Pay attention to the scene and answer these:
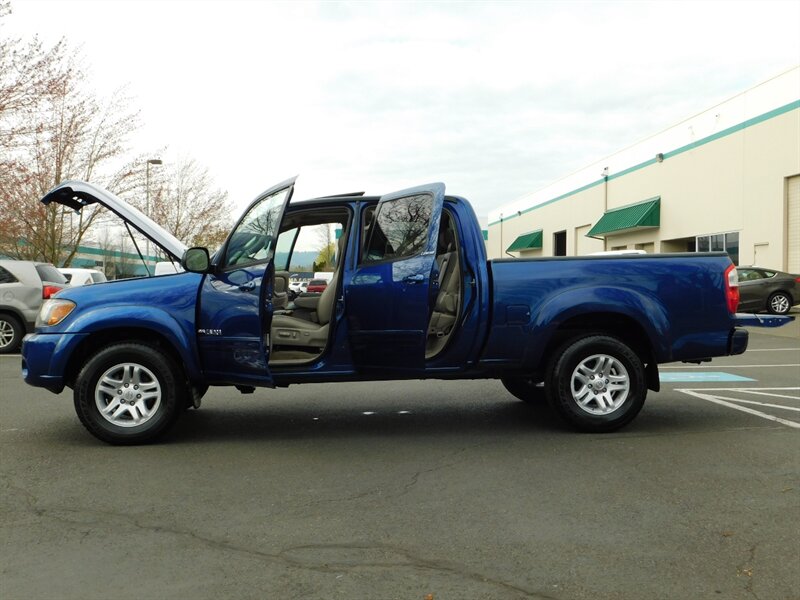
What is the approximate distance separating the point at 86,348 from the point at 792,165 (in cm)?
2291

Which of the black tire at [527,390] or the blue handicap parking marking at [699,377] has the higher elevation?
the black tire at [527,390]

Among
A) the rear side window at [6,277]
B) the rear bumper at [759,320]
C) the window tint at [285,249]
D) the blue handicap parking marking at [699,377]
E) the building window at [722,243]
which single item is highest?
the building window at [722,243]

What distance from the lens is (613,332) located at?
655 cm

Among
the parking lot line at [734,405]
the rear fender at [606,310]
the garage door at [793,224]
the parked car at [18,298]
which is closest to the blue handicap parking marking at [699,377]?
the parking lot line at [734,405]

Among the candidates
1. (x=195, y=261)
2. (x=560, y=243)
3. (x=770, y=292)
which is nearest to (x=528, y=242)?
(x=560, y=243)

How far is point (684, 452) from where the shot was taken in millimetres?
5668

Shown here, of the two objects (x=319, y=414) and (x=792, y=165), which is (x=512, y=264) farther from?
(x=792, y=165)

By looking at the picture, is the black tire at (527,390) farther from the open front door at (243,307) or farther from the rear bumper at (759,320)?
the open front door at (243,307)

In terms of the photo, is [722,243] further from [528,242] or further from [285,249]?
[528,242]

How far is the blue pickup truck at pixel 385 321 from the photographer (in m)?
5.92

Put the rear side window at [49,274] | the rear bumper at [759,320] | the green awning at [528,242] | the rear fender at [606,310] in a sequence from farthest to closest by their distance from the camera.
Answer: the green awning at [528,242] → the rear side window at [49,274] → the rear bumper at [759,320] → the rear fender at [606,310]

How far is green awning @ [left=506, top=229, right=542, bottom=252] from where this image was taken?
51.8 m

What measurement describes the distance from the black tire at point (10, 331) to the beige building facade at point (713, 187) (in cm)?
2150

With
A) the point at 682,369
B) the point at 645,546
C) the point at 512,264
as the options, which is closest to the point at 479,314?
the point at 512,264
